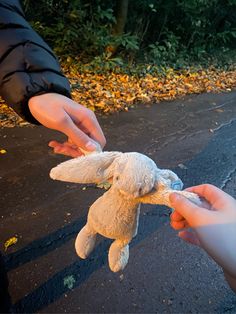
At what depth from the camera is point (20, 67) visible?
183cm

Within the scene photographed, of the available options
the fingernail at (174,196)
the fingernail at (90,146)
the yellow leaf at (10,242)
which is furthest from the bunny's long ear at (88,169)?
the yellow leaf at (10,242)

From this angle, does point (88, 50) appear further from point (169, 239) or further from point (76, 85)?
point (169, 239)

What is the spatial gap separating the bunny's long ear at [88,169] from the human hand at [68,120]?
0.52 ft

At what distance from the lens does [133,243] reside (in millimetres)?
2986

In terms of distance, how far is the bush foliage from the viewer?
701cm

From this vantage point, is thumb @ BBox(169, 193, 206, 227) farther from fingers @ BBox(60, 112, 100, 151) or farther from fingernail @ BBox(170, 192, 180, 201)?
fingers @ BBox(60, 112, 100, 151)

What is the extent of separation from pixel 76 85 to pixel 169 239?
12.4ft

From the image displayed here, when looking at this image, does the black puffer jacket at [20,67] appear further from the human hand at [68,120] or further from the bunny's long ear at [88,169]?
the bunny's long ear at [88,169]

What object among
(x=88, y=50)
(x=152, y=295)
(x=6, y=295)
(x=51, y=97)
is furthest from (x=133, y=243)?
(x=88, y=50)

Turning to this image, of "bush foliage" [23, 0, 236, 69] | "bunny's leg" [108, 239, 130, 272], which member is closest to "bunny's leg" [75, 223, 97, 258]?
"bunny's leg" [108, 239, 130, 272]

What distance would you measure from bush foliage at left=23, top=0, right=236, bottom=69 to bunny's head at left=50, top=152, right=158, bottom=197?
576 cm

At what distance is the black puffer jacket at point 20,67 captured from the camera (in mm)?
1810

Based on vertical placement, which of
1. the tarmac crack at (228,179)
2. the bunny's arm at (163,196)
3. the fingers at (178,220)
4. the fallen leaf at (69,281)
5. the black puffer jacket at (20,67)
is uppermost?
the black puffer jacket at (20,67)

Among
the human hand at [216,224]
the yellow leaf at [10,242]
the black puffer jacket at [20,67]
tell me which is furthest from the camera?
the yellow leaf at [10,242]
